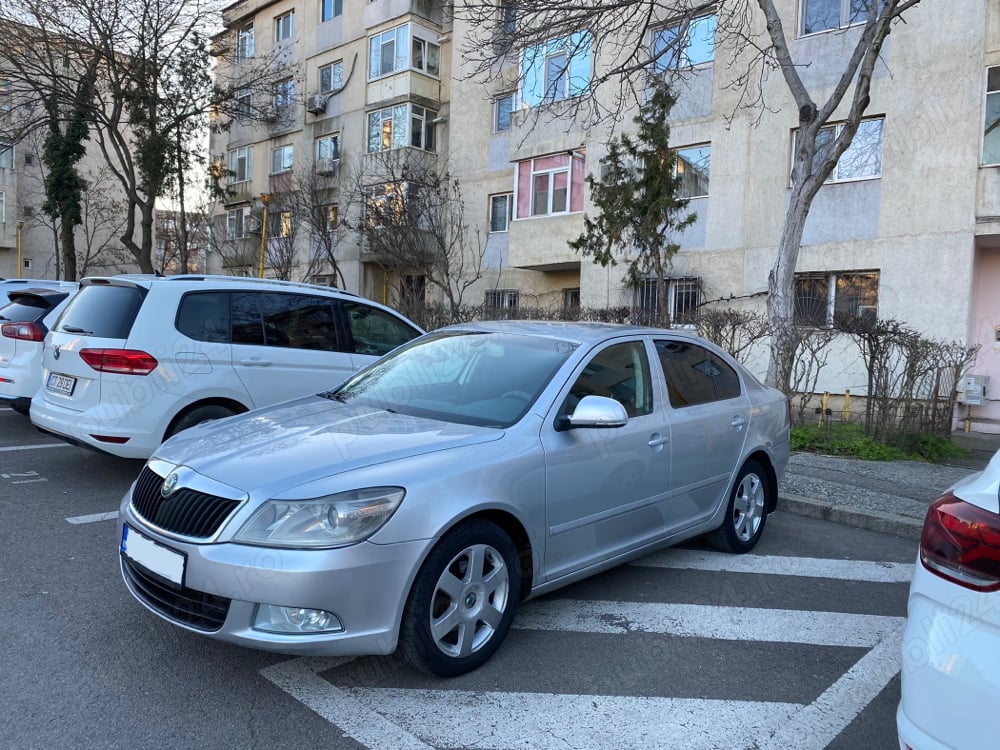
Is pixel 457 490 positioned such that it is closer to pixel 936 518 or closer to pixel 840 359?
pixel 936 518

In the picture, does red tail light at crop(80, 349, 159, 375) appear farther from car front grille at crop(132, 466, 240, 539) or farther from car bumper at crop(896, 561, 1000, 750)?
car bumper at crop(896, 561, 1000, 750)

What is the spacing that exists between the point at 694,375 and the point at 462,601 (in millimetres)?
2415

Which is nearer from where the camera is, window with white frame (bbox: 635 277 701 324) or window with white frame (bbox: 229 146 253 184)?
window with white frame (bbox: 635 277 701 324)

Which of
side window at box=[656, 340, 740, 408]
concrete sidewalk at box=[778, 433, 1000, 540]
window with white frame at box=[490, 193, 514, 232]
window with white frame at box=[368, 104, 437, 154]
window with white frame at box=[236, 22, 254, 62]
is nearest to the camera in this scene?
side window at box=[656, 340, 740, 408]

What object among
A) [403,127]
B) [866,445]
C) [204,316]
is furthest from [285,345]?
[403,127]

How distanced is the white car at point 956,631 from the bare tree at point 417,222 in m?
15.8

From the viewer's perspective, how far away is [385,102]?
2562 centimetres

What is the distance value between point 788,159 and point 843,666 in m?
14.5

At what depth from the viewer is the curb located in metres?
6.05

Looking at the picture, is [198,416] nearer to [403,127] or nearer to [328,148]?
[403,127]

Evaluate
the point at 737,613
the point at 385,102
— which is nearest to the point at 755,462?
the point at 737,613

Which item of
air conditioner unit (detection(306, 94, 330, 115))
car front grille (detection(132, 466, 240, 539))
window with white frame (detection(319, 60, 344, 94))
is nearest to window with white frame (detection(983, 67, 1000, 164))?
car front grille (detection(132, 466, 240, 539))

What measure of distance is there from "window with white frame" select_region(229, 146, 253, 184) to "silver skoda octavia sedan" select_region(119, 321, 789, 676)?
3040 cm

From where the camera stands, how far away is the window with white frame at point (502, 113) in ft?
75.0
